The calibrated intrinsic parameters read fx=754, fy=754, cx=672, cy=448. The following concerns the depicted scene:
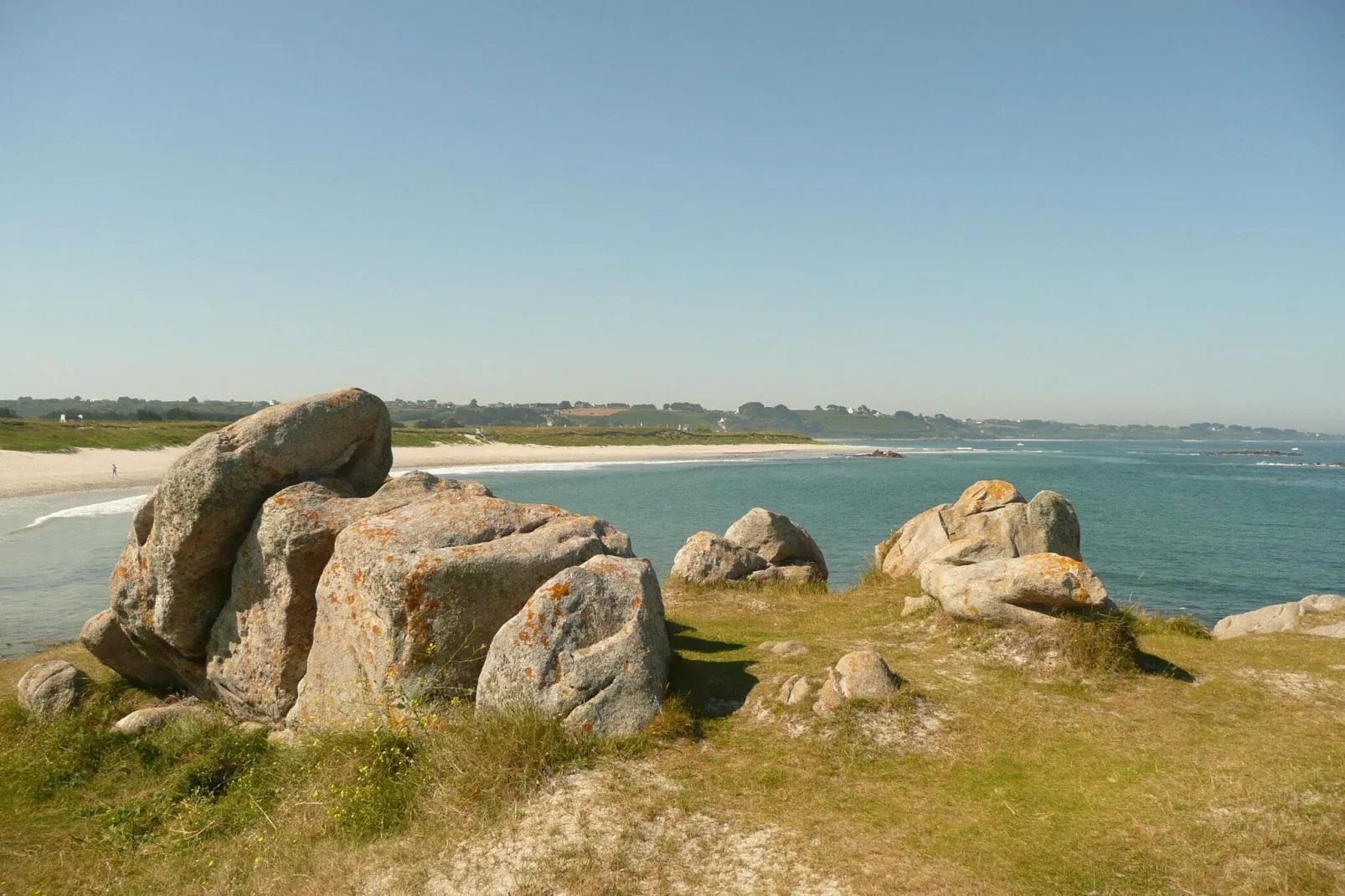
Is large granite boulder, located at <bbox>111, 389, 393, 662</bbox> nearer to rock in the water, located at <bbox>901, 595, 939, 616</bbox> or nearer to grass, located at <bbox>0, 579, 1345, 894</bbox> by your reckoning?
grass, located at <bbox>0, 579, 1345, 894</bbox>

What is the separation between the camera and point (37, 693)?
44.1ft

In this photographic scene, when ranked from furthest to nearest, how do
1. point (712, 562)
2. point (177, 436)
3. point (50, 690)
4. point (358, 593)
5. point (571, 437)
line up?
point (571, 437) → point (177, 436) → point (712, 562) → point (50, 690) → point (358, 593)

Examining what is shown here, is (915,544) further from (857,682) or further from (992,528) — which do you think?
(857,682)

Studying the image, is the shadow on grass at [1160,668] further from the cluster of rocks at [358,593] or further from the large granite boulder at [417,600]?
the large granite boulder at [417,600]

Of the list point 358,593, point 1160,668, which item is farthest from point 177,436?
point 1160,668

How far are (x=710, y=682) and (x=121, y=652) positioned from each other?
41.1ft

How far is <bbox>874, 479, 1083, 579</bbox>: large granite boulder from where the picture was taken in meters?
18.8

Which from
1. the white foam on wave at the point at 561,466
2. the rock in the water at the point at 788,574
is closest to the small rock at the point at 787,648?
the rock in the water at the point at 788,574

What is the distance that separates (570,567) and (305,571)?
5.16 m

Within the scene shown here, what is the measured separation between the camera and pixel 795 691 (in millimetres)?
10664

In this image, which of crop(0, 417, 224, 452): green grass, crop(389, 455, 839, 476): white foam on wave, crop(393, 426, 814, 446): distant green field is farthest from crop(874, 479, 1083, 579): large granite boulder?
crop(393, 426, 814, 446): distant green field

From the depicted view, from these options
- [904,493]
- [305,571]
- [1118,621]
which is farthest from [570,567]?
[904,493]

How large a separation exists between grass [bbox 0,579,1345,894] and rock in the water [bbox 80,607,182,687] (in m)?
2.99

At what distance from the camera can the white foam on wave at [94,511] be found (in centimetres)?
4369
